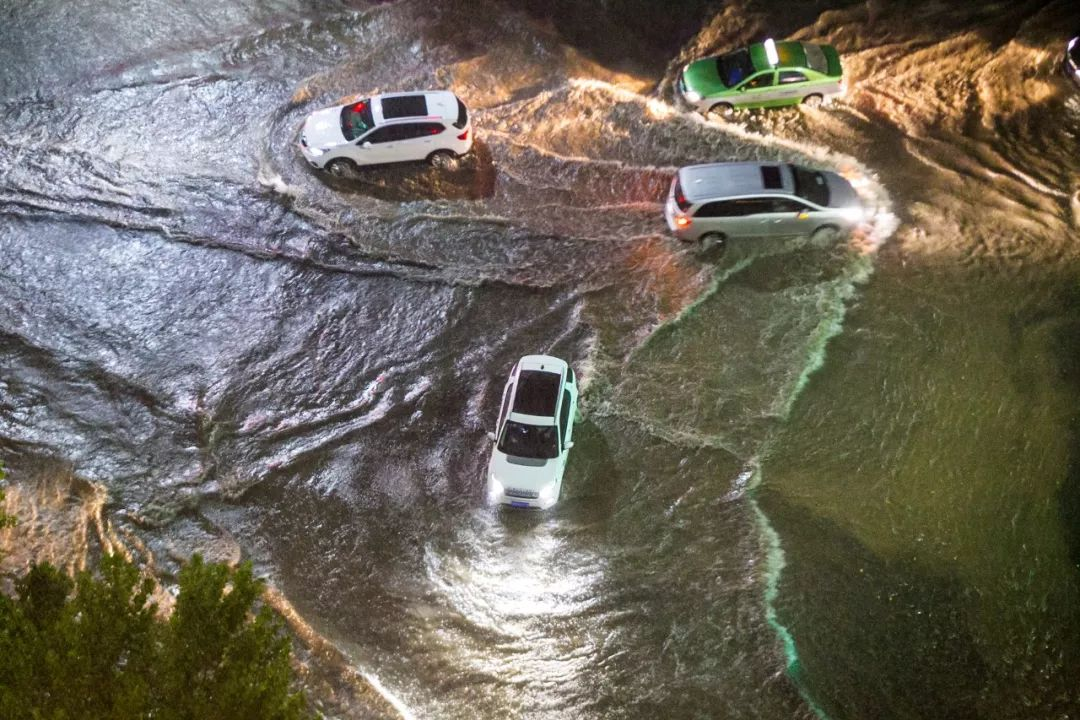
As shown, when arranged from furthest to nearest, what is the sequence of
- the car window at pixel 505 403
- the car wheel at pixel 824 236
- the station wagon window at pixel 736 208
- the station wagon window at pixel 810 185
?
the car wheel at pixel 824 236 < the station wagon window at pixel 810 185 < the station wagon window at pixel 736 208 < the car window at pixel 505 403

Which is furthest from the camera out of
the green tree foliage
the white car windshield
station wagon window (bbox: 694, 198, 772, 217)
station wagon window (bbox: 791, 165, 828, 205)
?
Result: station wagon window (bbox: 791, 165, 828, 205)

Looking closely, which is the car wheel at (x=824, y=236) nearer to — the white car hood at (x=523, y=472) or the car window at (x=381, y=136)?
the white car hood at (x=523, y=472)

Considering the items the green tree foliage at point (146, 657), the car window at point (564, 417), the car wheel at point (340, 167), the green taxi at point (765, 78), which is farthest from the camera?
the green taxi at point (765, 78)

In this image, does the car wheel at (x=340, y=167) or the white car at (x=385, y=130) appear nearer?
the white car at (x=385, y=130)

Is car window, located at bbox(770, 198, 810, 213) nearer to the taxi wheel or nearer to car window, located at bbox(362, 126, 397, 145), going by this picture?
the taxi wheel

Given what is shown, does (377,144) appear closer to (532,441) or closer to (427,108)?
(427,108)

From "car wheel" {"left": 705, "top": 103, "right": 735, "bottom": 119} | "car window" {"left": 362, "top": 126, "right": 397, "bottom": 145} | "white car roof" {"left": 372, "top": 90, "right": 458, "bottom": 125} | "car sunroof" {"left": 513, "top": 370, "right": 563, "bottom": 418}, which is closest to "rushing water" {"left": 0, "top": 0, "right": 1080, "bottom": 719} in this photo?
"car wheel" {"left": 705, "top": 103, "right": 735, "bottom": 119}

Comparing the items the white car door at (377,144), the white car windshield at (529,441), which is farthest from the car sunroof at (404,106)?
the white car windshield at (529,441)

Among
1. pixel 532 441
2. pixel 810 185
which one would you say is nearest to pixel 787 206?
pixel 810 185
